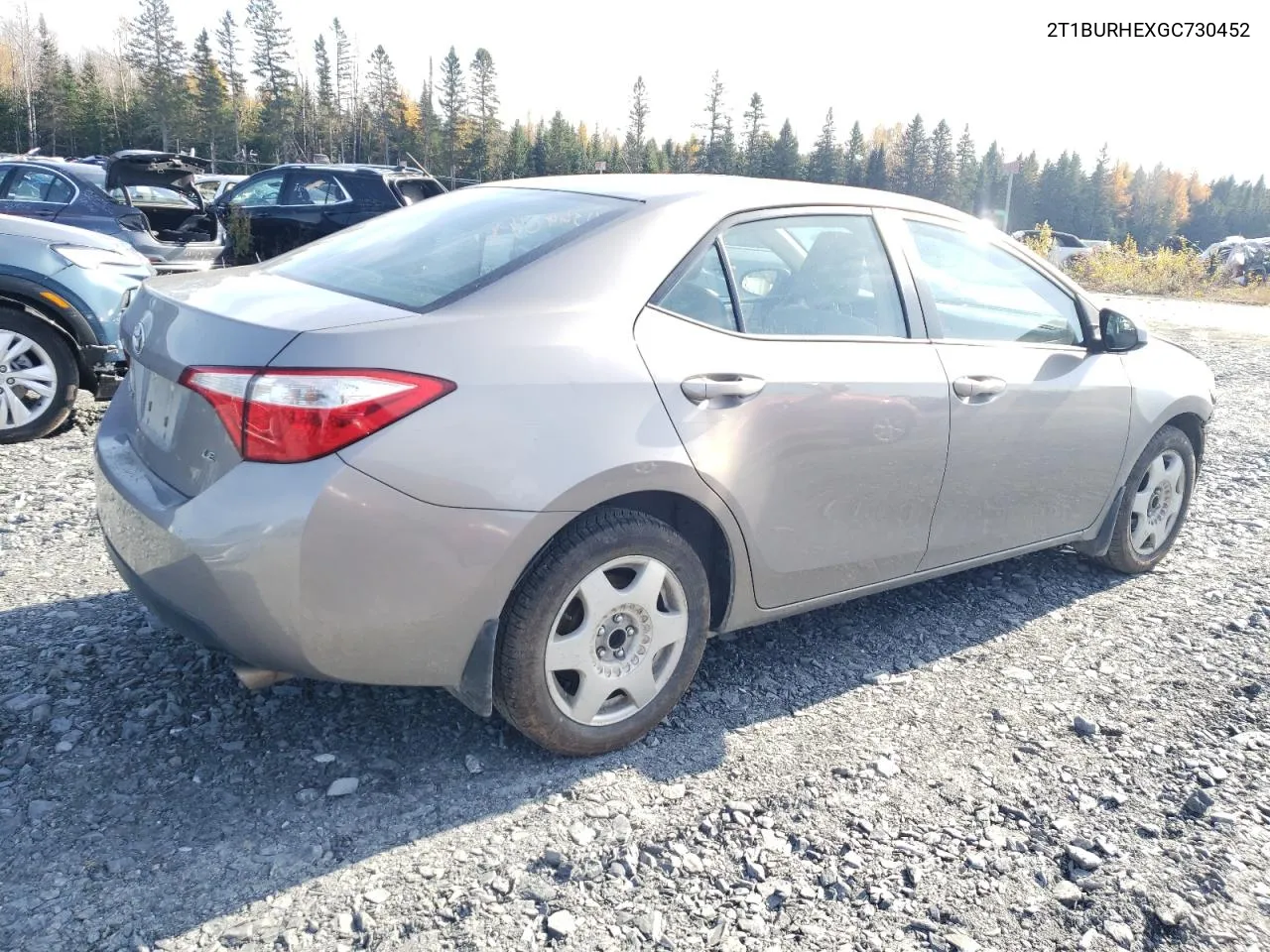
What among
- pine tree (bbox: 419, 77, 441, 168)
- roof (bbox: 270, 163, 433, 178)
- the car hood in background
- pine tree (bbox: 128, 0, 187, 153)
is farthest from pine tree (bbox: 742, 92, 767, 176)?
the car hood in background

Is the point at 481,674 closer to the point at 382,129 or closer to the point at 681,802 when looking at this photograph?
the point at 681,802

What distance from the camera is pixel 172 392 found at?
2.56 meters

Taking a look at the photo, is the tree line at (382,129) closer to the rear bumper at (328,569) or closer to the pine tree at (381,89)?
the pine tree at (381,89)

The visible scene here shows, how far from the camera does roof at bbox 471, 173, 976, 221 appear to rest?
10.1ft

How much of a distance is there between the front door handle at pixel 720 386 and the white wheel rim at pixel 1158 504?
95.0 inches

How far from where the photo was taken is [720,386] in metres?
2.78

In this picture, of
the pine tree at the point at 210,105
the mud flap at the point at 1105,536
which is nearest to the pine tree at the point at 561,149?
the pine tree at the point at 210,105

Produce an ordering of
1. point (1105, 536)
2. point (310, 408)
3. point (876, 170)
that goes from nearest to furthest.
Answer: point (310, 408), point (1105, 536), point (876, 170)

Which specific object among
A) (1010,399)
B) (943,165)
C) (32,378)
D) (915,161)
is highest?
(915,161)

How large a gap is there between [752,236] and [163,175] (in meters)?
9.04

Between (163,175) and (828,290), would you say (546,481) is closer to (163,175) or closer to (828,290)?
(828,290)

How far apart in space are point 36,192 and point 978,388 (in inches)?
338

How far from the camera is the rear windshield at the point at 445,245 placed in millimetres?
2717

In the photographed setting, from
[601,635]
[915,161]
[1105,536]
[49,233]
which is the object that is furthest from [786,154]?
[601,635]
